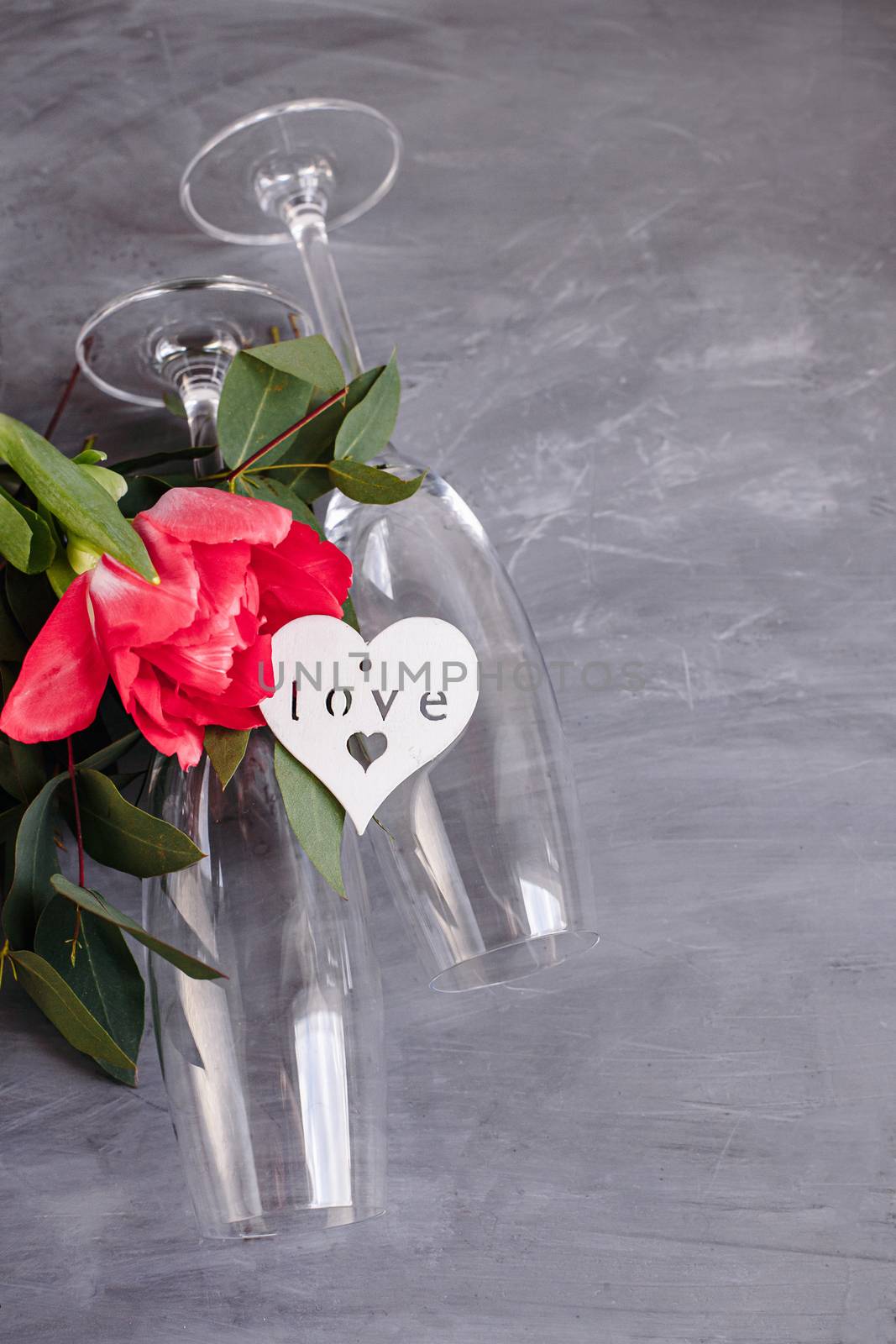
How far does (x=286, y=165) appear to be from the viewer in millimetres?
676

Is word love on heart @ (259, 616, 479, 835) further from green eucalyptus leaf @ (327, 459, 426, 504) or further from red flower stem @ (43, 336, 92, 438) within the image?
red flower stem @ (43, 336, 92, 438)

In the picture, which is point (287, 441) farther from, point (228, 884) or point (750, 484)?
point (750, 484)

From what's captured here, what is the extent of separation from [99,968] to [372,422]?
11.5 inches

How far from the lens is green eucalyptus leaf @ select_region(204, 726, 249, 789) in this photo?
44 centimetres

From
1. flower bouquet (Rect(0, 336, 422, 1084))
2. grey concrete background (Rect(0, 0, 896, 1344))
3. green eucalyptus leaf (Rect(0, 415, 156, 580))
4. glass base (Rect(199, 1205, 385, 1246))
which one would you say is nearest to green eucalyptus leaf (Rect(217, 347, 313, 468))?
flower bouquet (Rect(0, 336, 422, 1084))

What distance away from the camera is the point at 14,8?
2.51ft

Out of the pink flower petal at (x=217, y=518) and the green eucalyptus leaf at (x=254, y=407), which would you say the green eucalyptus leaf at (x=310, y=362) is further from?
the pink flower petal at (x=217, y=518)

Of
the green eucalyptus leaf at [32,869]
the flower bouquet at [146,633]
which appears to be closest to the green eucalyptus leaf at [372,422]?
the flower bouquet at [146,633]

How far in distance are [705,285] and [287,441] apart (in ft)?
1.32

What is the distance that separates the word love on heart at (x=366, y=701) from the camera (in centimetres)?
45

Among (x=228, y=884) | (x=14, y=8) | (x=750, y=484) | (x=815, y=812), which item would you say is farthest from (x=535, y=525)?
(x=14, y=8)

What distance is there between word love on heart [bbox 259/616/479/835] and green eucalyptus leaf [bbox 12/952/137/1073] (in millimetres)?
138

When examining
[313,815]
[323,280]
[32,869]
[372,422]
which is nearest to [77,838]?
[32,869]

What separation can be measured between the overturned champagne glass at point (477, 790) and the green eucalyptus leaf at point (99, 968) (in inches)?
5.8
